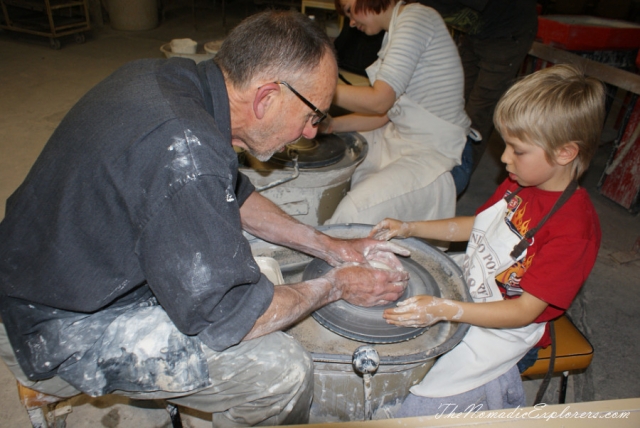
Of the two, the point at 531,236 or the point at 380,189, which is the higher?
the point at 531,236

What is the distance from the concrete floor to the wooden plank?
3.05 ft

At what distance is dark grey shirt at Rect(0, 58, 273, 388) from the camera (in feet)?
3.25

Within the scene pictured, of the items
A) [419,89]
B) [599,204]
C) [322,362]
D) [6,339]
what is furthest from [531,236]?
[599,204]

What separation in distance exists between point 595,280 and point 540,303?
1.65 meters

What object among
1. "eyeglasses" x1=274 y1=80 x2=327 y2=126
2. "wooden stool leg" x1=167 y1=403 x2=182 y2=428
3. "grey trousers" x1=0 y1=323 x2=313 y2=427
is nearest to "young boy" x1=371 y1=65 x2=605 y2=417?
"grey trousers" x1=0 y1=323 x2=313 y2=427

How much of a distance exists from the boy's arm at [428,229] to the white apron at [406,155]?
33 centimetres

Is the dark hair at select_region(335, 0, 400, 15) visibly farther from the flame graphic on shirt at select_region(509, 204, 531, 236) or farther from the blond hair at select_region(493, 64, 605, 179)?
the flame graphic on shirt at select_region(509, 204, 531, 236)

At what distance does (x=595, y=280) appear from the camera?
8.93 ft

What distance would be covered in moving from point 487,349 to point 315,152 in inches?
49.9

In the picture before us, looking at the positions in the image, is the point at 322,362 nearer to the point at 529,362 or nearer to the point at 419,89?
the point at 529,362

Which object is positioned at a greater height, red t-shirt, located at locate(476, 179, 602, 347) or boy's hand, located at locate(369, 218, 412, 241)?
red t-shirt, located at locate(476, 179, 602, 347)

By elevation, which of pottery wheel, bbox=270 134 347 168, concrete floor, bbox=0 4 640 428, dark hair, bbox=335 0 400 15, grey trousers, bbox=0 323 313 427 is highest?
dark hair, bbox=335 0 400 15

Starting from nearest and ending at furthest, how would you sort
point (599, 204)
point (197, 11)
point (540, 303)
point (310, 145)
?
point (540, 303) → point (310, 145) → point (599, 204) → point (197, 11)

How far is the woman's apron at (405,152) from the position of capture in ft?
7.11
